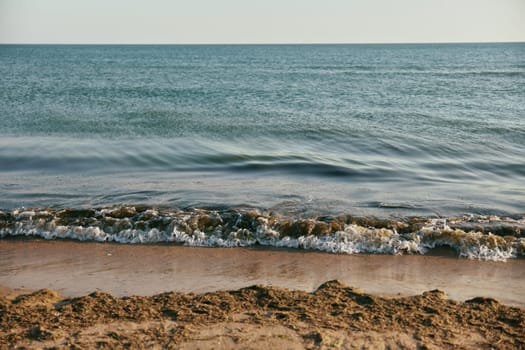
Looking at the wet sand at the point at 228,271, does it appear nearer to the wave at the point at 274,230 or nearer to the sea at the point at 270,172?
the wave at the point at 274,230

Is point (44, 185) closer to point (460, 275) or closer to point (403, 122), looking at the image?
point (460, 275)

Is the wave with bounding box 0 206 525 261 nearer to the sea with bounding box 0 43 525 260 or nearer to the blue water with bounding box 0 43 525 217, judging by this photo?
the sea with bounding box 0 43 525 260

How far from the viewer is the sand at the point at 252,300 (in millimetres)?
4938

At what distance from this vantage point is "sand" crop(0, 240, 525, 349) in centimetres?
494

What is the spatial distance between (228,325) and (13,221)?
5.77 metres

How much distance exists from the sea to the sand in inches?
29.0

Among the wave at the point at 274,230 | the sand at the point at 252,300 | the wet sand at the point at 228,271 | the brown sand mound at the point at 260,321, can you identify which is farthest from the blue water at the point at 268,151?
the brown sand mound at the point at 260,321

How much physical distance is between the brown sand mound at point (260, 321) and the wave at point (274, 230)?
2.30m

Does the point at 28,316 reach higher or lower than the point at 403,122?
lower

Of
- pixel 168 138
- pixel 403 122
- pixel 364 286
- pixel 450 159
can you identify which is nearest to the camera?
pixel 364 286

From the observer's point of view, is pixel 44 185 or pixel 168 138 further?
pixel 168 138

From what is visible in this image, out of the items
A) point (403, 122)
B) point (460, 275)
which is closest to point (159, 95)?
point (403, 122)

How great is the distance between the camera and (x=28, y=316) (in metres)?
5.38

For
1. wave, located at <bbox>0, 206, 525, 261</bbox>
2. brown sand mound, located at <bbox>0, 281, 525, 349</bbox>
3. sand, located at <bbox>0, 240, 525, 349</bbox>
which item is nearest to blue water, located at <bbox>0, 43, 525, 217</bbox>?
wave, located at <bbox>0, 206, 525, 261</bbox>
